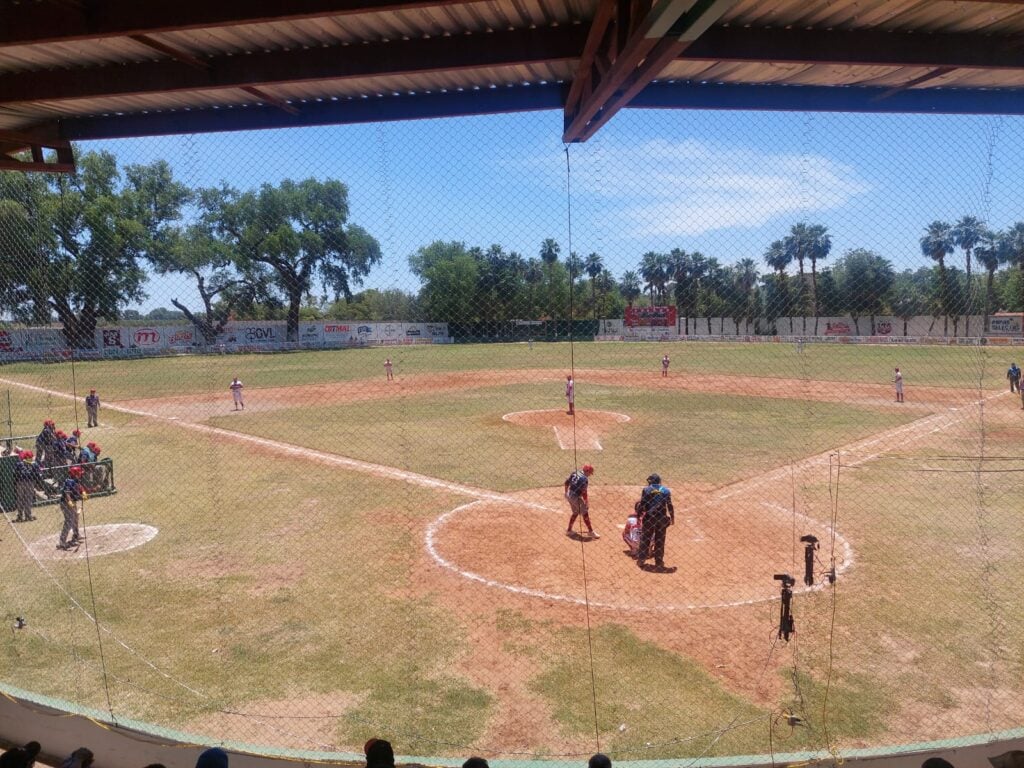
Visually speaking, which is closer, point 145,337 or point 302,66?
point 302,66

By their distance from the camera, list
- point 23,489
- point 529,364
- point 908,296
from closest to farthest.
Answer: point 908,296, point 23,489, point 529,364

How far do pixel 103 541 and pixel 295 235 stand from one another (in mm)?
6733

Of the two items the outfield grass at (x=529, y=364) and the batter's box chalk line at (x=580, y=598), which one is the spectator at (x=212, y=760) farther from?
the batter's box chalk line at (x=580, y=598)

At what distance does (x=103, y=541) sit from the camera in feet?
32.4

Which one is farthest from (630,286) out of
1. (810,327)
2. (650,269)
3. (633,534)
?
(633,534)

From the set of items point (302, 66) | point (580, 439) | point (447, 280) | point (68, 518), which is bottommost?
point (580, 439)

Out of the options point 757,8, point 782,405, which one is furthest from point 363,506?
point 782,405

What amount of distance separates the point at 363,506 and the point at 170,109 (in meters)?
7.41

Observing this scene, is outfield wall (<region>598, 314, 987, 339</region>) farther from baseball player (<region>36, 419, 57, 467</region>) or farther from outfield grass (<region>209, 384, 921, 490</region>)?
baseball player (<region>36, 419, 57, 467</region>)

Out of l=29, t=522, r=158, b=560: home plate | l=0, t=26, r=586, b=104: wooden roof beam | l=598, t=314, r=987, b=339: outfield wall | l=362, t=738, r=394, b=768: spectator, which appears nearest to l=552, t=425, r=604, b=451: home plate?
l=598, t=314, r=987, b=339: outfield wall

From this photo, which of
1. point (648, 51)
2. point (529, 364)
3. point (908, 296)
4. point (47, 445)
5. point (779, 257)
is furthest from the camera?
point (529, 364)

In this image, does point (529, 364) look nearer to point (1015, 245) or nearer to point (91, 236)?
point (91, 236)

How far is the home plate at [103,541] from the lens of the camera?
9.35 meters

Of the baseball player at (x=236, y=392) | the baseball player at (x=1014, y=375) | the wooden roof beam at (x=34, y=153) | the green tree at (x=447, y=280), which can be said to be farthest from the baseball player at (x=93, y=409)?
the baseball player at (x=1014, y=375)
